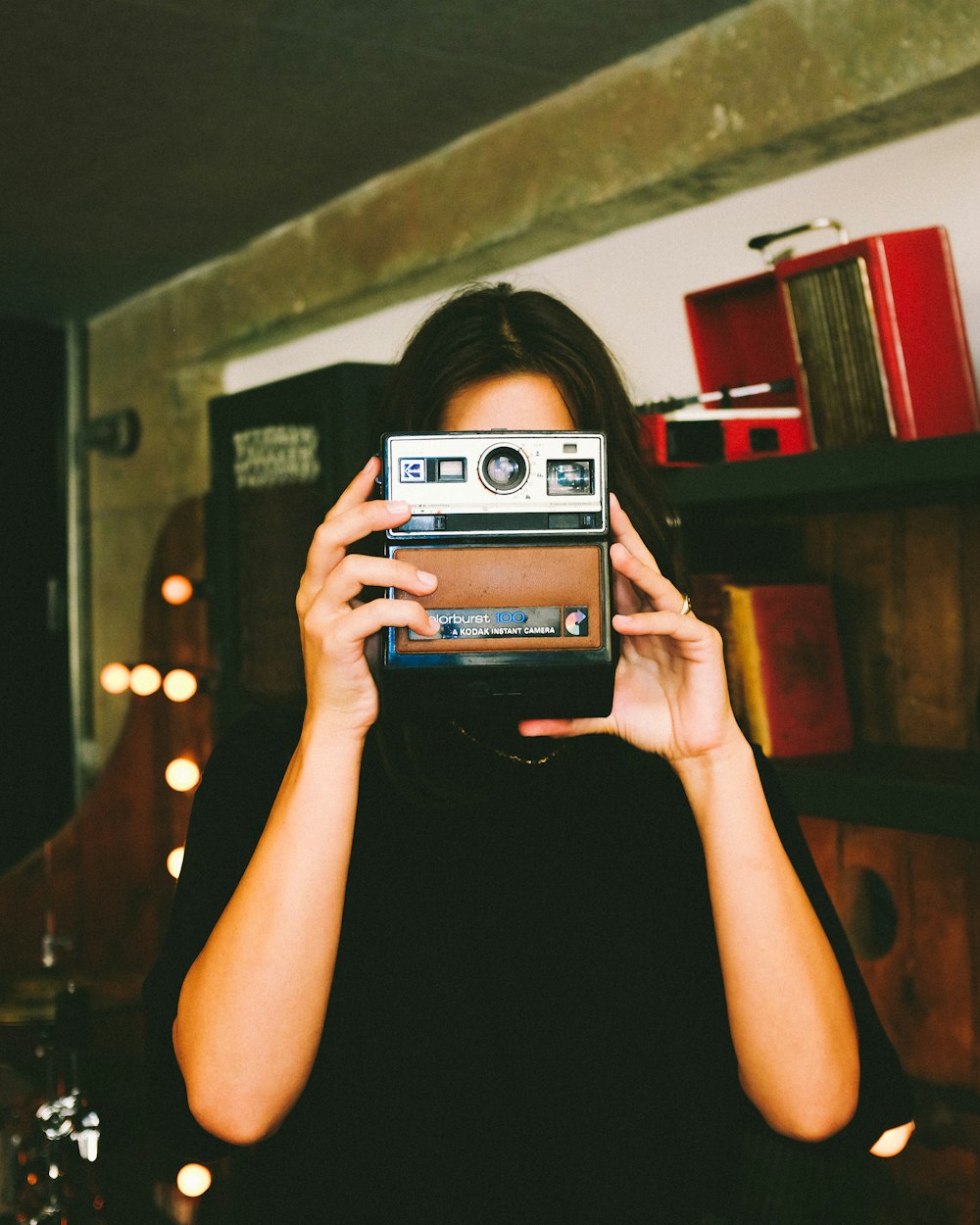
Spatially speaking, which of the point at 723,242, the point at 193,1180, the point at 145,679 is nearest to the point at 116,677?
the point at 145,679

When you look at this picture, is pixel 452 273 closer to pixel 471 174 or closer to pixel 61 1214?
pixel 471 174

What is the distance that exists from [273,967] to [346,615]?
0.26 metres

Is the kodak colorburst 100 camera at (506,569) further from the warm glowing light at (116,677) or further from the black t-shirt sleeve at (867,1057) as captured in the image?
the warm glowing light at (116,677)

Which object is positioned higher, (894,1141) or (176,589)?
(176,589)

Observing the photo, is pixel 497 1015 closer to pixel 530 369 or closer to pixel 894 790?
pixel 530 369

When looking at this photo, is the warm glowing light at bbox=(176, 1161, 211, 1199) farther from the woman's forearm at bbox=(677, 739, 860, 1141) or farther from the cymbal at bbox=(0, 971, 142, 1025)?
the woman's forearm at bbox=(677, 739, 860, 1141)

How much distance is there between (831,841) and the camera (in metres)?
1.93

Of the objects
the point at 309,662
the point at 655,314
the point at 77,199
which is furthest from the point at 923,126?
the point at 77,199

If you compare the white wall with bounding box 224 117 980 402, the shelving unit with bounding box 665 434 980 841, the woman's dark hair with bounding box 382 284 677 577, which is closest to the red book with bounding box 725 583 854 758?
the shelving unit with bounding box 665 434 980 841

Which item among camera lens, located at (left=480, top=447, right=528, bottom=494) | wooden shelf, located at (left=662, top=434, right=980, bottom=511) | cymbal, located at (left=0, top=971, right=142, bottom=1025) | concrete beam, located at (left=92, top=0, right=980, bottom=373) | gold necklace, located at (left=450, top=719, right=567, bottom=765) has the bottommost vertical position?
cymbal, located at (left=0, top=971, right=142, bottom=1025)

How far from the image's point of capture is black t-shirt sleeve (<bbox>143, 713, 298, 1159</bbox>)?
2.98 ft

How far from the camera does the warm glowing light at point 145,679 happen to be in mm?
2422

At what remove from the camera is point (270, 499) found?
239cm

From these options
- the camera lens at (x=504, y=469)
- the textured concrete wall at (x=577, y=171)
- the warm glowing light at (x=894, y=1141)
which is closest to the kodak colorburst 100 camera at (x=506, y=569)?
the camera lens at (x=504, y=469)
